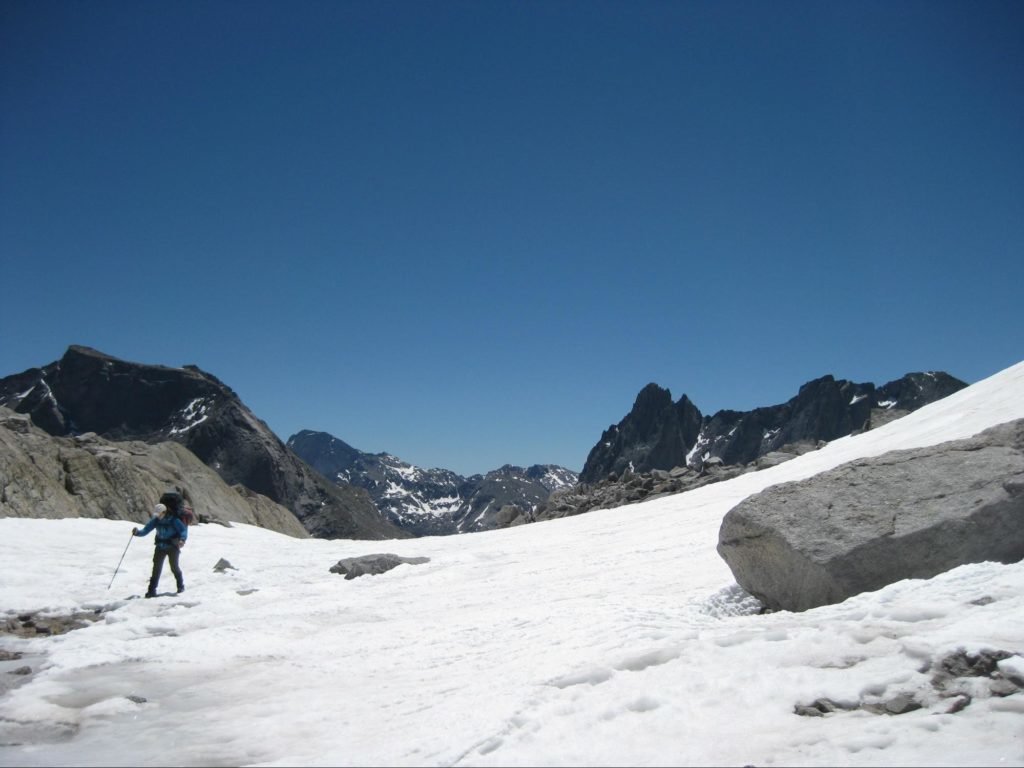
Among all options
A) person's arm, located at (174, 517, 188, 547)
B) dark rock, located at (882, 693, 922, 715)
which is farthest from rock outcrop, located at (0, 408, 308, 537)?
dark rock, located at (882, 693, 922, 715)

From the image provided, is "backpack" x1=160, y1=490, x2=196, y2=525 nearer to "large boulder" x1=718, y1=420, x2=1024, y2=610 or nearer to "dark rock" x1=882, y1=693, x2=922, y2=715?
"large boulder" x1=718, y1=420, x2=1024, y2=610

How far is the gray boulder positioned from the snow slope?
134 inches

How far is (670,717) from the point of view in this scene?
6199 millimetres

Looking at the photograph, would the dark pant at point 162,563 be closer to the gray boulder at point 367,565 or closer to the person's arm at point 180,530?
the person's arm at point 180,530

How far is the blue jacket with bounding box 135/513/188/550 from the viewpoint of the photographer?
1625 cm

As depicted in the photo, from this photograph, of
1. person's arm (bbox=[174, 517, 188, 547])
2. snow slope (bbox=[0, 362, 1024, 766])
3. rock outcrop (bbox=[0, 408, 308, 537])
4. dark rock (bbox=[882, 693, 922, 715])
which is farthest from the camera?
rock outcrop (bbox=[0, 408, 308, 537])

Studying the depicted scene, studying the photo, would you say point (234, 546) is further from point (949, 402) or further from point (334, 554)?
point (949, 402)

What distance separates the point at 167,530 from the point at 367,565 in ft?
17.4

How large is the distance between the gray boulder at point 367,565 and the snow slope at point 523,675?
11.2ft

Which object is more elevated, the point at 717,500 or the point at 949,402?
the point at 949,402

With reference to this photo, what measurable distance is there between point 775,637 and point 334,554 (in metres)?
18.7

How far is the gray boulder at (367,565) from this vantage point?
740 inches

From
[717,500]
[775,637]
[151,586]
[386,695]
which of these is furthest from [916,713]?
[717,500]

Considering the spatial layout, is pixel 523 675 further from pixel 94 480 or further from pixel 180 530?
pixel 94 480
